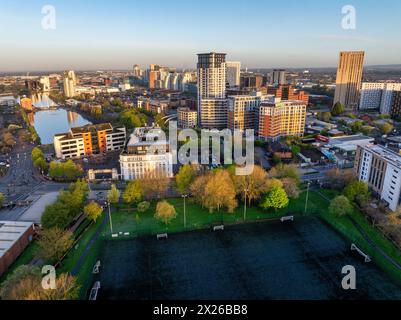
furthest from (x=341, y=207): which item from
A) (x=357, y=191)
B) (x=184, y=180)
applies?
(x=184, y=180)

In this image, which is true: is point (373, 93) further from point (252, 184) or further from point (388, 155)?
point (252, 184)

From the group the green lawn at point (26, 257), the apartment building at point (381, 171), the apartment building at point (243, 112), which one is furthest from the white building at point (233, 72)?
the green lawn at point (26, 257)

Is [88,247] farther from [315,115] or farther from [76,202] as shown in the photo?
[315,115]

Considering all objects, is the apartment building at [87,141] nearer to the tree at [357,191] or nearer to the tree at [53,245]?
the tree at [53,245]

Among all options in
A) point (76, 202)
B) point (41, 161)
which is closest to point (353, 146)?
point (76, 202)

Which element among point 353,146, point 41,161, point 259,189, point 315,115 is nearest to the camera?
point 259,189

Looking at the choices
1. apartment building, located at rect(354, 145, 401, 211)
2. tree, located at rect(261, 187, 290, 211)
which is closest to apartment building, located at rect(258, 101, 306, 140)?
apartment building, located at rect(354, 145, 401, 211)
